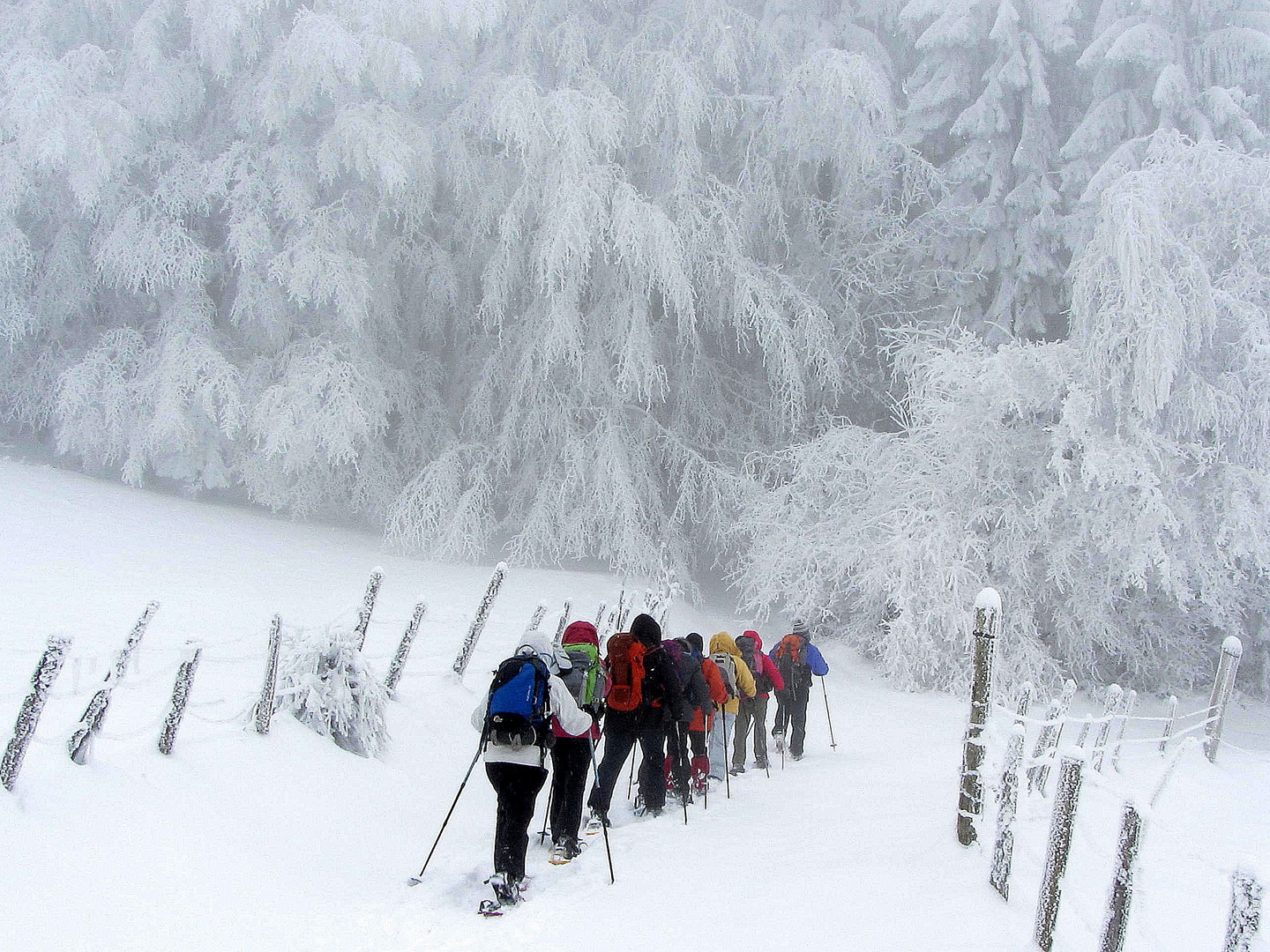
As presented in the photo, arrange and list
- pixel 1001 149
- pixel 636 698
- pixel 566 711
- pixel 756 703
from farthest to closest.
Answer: pixel 1001 149 → pixel 756 703 → pixel 636 698 → pixel 566 711

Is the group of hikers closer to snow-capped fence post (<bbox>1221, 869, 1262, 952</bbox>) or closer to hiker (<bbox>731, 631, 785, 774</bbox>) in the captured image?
hiker (<bbox>731, 631, 785, 774</bbox>)

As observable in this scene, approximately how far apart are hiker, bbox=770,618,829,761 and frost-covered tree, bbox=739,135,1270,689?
10.7 feet

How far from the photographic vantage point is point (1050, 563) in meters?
11.9

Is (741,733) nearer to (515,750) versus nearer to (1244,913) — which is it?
(515,750)

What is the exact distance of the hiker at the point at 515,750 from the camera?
4617 mm

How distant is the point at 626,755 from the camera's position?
6.07 meters

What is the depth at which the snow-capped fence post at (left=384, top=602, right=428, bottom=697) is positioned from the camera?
7.14 m

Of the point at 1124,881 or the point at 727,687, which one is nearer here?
the point at 1124,881

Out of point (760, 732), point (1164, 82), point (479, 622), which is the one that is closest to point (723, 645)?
point (760, 732)

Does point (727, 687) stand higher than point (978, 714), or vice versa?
point (978, 714)

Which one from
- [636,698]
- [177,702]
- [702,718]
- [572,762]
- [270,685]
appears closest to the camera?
[177,702]

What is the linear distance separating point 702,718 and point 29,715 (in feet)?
14.0

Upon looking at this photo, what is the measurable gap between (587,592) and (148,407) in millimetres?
6960

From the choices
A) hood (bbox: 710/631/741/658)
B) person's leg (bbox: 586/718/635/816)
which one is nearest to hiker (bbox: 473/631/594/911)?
person's leg (bbox: 586/718/635/816)
